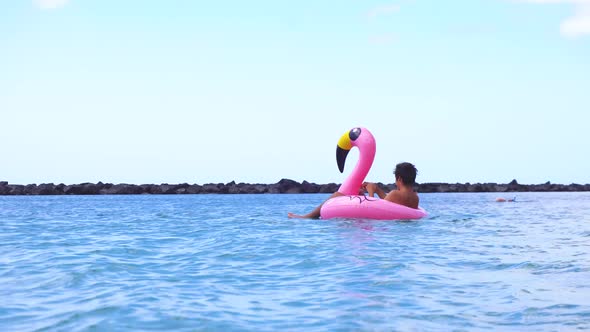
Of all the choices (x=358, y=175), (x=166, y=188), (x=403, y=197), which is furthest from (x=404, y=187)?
(x=166, y=188)

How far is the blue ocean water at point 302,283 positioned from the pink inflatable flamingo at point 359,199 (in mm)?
2117

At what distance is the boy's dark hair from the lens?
1253 centimetres

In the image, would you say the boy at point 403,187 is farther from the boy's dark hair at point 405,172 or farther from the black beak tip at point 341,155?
the black beak tip at point 341,155

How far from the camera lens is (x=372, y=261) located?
7.12 metres

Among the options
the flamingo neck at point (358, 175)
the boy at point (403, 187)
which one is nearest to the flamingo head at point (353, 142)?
the flamingo neck at point (358, 175)

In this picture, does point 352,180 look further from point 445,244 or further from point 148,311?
point 148,311

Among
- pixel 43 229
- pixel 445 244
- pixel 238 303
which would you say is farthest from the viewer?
pixel 43 229

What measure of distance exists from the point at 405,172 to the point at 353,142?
91.8 inches

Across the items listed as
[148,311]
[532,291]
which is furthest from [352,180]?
[148,311]

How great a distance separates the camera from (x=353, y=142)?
1462 centimetres

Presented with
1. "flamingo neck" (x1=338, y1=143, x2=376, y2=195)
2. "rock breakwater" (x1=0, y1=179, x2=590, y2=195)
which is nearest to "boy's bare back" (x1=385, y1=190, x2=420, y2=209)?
"flamingo neck" (x1=338, y1=143, x2=376, y2=195)

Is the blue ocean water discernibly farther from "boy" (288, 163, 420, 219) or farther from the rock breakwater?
the rock breakwater

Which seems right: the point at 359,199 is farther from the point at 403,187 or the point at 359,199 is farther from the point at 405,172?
the point at 405,172

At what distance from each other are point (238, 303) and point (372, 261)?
2.42m
